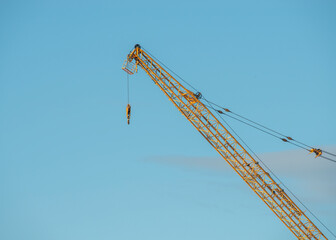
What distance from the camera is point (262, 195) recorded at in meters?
64.8

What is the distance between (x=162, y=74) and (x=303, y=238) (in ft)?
100

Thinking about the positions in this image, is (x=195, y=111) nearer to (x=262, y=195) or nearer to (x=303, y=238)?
(x=262, y=195)

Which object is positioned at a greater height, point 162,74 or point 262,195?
point 162,74

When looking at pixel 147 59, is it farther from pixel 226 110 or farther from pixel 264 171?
pixel 264 171

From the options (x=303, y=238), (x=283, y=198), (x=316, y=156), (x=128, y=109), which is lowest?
(x=303, y=238)

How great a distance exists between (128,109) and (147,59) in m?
8.37

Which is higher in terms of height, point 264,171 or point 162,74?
point 162,74

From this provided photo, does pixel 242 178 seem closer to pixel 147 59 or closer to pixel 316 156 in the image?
pixel 316 156

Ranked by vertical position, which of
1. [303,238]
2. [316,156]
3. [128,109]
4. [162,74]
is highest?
[162,74]

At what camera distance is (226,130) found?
6388cm

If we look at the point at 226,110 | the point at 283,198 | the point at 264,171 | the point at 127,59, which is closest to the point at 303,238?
the point at 283,198

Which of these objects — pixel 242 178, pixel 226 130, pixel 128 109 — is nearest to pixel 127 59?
pixel 128 109

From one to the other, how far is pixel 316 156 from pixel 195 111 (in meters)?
17.7

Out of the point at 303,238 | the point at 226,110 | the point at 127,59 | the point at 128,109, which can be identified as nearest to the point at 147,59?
the point at 127,59
